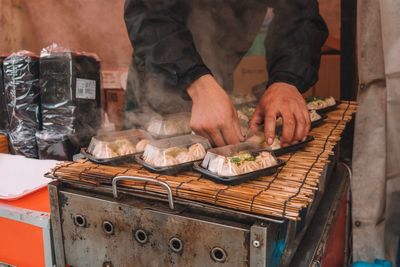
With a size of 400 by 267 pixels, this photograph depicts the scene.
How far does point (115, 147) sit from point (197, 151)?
0.31 metres

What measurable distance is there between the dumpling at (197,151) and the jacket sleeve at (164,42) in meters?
0.31

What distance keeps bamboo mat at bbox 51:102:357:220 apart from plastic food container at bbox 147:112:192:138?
0.36 metres

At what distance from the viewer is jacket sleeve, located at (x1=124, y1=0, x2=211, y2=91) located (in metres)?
1.60

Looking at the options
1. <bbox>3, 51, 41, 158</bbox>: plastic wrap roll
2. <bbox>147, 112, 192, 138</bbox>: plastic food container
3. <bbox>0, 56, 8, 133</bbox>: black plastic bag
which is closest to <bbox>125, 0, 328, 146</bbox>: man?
<bbox>147, 112, 192, 138</bbox>: plastic food container

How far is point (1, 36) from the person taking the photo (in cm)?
358

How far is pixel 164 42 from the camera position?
5.43 ft

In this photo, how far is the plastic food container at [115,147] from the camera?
54.1 inches

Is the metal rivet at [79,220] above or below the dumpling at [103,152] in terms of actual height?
below

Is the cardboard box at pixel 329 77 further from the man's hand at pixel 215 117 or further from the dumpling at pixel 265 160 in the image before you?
the dumpling at pixel 265 160

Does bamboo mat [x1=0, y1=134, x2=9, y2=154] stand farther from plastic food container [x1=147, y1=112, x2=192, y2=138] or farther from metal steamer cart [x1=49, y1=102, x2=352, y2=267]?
metal steamer cart [x1=49, y1=102, x2=352, y2=267]

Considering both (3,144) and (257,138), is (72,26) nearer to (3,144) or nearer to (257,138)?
(3,144)

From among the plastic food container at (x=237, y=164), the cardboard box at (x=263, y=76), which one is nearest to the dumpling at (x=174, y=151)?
the plastic food container at (x=237, y=164)

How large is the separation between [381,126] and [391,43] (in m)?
0.48

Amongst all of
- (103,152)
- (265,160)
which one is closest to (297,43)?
(265,160)
